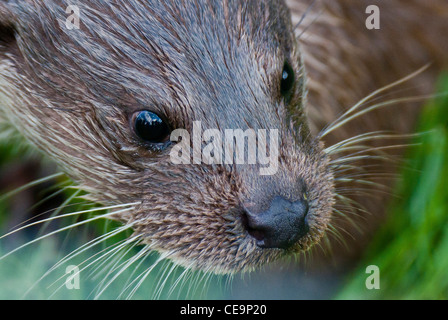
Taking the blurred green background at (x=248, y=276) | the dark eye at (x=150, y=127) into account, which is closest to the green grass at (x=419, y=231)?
the blurred green background at (x=248, y=276)

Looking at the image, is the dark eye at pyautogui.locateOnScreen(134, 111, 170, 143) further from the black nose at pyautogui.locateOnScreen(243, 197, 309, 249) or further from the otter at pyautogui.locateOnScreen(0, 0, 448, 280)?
the black nose at pyautogui.locateOnScreen(243, 197, 309, 249)

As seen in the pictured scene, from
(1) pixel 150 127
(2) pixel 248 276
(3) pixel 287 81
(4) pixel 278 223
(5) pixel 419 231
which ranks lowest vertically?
(2) pixel 248 276

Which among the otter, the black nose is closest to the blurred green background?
the otter

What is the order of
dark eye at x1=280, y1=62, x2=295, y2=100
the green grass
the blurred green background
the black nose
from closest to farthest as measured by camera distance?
the black nose < dark eye at x1=280, y1=62, x2=295, y2=100 < the blurred green background < the green grass

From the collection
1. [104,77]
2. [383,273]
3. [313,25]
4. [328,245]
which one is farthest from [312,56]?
[104,77]

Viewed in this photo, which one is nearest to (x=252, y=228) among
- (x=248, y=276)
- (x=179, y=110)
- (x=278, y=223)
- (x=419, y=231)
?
(x=278, y=223)

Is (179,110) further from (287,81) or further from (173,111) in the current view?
Result: (287,81)

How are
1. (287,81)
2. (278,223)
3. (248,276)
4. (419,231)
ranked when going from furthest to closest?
(419,231), (248,276), (287,81), (278,223)
